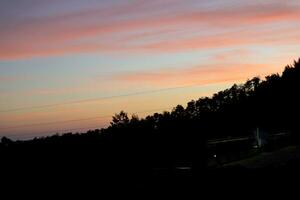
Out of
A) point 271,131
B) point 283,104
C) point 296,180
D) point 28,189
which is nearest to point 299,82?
point 283,104

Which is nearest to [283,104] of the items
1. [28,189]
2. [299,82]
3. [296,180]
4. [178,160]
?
[299,82]

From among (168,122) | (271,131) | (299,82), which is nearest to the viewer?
(168,122)

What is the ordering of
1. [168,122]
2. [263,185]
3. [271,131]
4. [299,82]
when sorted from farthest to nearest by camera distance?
[271,131] → [299,82] → [168,122] → [263,185]

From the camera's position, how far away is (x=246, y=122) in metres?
103

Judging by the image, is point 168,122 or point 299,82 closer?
point 168,122

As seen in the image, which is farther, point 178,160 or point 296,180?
point 178,160

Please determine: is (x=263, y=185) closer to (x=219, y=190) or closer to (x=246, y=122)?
(x=219, y=190)

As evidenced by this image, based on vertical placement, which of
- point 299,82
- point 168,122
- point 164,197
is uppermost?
point 299,82

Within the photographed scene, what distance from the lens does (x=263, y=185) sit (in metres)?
22.2

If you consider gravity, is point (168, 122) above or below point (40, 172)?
above

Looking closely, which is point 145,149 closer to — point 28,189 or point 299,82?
point 28,189

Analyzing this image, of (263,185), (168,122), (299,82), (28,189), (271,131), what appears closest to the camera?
(263,185)

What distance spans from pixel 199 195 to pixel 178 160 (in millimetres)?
31292

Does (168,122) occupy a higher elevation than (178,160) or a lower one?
higher
